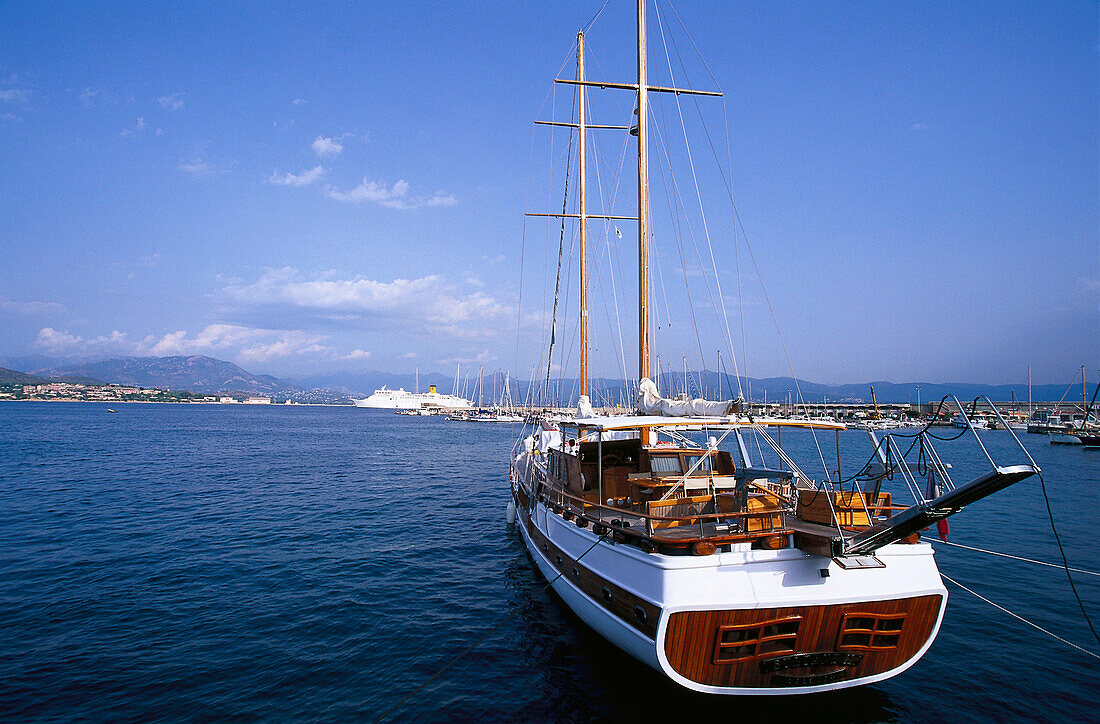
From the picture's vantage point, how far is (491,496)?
28594 mm

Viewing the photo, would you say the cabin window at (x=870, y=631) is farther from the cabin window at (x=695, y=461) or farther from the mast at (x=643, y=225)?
the mast at (x=643, y=225)

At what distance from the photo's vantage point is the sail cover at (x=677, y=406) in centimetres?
990

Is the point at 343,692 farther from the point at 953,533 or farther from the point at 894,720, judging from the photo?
the point at 953,533

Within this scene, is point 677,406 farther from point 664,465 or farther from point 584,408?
point 584,408

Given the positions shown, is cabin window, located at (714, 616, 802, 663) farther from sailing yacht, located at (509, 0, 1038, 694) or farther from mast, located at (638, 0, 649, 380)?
mast, located at (638, 0, 649, 380)

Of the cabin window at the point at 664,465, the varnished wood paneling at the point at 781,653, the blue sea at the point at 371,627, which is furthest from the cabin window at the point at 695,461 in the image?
the varnished wood paneling at the point at 781,653

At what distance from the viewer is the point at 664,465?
1178 cm

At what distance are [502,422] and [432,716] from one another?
11437 centimetres

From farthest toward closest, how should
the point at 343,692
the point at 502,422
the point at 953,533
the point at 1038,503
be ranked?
the point at 502,422 → the point at 1038,503 → the point at 953,533 → the point at 343,692

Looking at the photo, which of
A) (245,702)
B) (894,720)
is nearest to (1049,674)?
(894,720)

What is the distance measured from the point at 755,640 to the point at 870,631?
1.75 metres

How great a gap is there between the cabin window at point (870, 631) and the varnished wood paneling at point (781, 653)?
0.06 m

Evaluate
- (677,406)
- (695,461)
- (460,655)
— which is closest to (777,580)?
(677,406)

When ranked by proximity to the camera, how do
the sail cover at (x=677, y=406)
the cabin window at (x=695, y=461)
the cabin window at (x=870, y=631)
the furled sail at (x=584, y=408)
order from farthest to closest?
1. the furled sail at (x=584, y=408)
2. the cabin window at (x=695, y=461)
3. the sail cover at (x=677, y=406)
4. the cabin window at (x=870, y=631)
